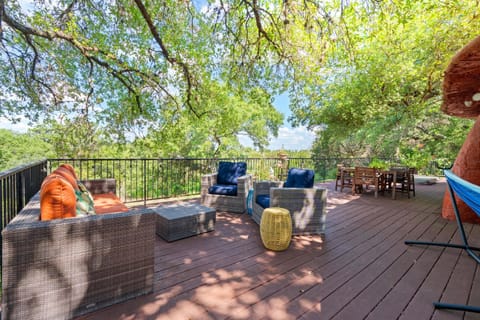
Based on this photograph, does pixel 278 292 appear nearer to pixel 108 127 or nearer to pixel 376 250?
pixel 376 250

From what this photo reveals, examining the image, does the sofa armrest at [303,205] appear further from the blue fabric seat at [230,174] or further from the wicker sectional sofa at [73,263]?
the wicker sectional sofa at [73,263]

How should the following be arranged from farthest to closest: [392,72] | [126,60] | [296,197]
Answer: [392,72]
[126,60]
[296,197]

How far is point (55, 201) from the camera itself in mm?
1557

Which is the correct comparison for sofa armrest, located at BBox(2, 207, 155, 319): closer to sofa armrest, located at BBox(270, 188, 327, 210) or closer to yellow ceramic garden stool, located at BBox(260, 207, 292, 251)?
yellow ceramic garden stool, located at BBox(260, 207, 292, 251)

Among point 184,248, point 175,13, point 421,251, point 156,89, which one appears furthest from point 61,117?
point 421,251

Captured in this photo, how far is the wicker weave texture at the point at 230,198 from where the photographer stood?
397 centimetres

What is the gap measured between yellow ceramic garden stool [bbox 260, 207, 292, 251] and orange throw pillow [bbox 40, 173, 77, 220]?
1.84m

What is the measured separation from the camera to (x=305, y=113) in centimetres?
1057

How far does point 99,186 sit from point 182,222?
5.33 feet

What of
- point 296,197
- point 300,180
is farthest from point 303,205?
point 300,180

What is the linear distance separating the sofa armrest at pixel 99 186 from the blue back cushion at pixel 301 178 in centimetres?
281

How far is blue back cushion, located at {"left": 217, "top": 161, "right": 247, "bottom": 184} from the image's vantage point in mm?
4445

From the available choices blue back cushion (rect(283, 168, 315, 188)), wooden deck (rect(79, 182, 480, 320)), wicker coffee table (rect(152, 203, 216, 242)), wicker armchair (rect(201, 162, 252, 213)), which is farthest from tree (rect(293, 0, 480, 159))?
wicker coffee table (rect(152, 203, 216, 242))

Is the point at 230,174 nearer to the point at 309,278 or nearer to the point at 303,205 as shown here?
the point at 303,205
